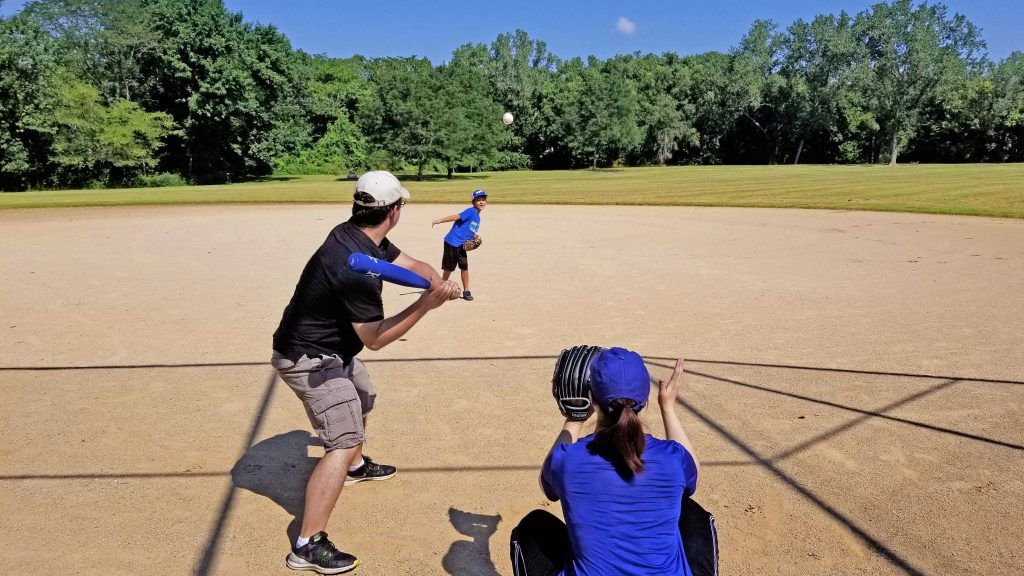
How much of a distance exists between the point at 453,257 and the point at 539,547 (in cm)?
882

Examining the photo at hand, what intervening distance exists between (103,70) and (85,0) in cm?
609

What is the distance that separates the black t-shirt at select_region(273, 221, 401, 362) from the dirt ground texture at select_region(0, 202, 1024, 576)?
117cm

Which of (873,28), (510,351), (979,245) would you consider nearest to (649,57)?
(873,28)

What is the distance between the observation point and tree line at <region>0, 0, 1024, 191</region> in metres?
46.5

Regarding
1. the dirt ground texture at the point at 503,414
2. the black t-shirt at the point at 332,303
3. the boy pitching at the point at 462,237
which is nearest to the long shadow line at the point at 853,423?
the dirt ground texture at the point at 503,414

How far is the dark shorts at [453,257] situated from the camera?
11.2 metres

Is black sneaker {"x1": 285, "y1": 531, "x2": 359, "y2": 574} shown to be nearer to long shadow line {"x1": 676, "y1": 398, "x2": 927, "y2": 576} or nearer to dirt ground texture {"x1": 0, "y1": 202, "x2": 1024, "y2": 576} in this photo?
dirt ground texture {"x1": 0, "y1": 202, "x2": 1024, "y2": 576}

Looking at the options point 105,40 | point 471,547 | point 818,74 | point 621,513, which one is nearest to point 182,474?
point 471,547

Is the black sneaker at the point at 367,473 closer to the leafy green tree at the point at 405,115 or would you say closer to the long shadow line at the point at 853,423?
the long shadow line at the point at 853,423

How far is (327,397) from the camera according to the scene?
13.1 ft

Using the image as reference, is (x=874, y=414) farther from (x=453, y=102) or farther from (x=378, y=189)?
(x=453, y=102)

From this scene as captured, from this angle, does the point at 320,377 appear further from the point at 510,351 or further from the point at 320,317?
the point at 510,351

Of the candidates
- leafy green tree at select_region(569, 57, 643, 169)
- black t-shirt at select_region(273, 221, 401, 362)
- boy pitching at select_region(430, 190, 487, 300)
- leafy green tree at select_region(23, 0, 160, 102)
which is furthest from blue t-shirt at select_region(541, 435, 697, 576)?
leafy green tree at select_region(569, 57, 643, 169)

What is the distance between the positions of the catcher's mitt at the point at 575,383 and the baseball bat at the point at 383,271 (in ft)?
3.44
